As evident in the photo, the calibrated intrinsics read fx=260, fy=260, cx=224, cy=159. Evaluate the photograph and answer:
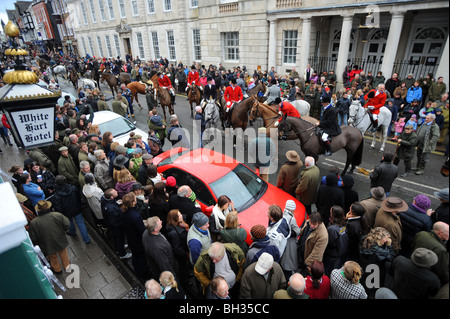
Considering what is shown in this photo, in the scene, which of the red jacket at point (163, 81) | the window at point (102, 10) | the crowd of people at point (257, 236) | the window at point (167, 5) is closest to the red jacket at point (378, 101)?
the crowd of people at point (257, 236)

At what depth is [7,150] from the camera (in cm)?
1093

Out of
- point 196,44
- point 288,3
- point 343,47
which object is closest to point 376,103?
point 343,47


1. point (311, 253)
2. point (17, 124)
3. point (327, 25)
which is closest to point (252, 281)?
point (311, 253)

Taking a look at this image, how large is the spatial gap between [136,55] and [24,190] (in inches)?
1119

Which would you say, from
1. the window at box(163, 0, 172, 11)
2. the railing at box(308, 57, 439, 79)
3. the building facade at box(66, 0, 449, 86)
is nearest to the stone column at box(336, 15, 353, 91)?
the building facade at box(66, 0, 449, 86)

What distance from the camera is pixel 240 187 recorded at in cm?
527

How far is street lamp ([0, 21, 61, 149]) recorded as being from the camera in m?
3.06

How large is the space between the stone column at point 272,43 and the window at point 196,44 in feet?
26.1

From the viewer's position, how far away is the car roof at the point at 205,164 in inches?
207

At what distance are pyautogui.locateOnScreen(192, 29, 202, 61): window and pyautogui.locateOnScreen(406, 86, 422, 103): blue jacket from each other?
58.4ft

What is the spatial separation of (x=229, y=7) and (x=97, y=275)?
775 inches

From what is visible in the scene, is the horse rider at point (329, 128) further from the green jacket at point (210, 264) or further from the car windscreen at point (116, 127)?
the car windscreen at point (116, 127)
